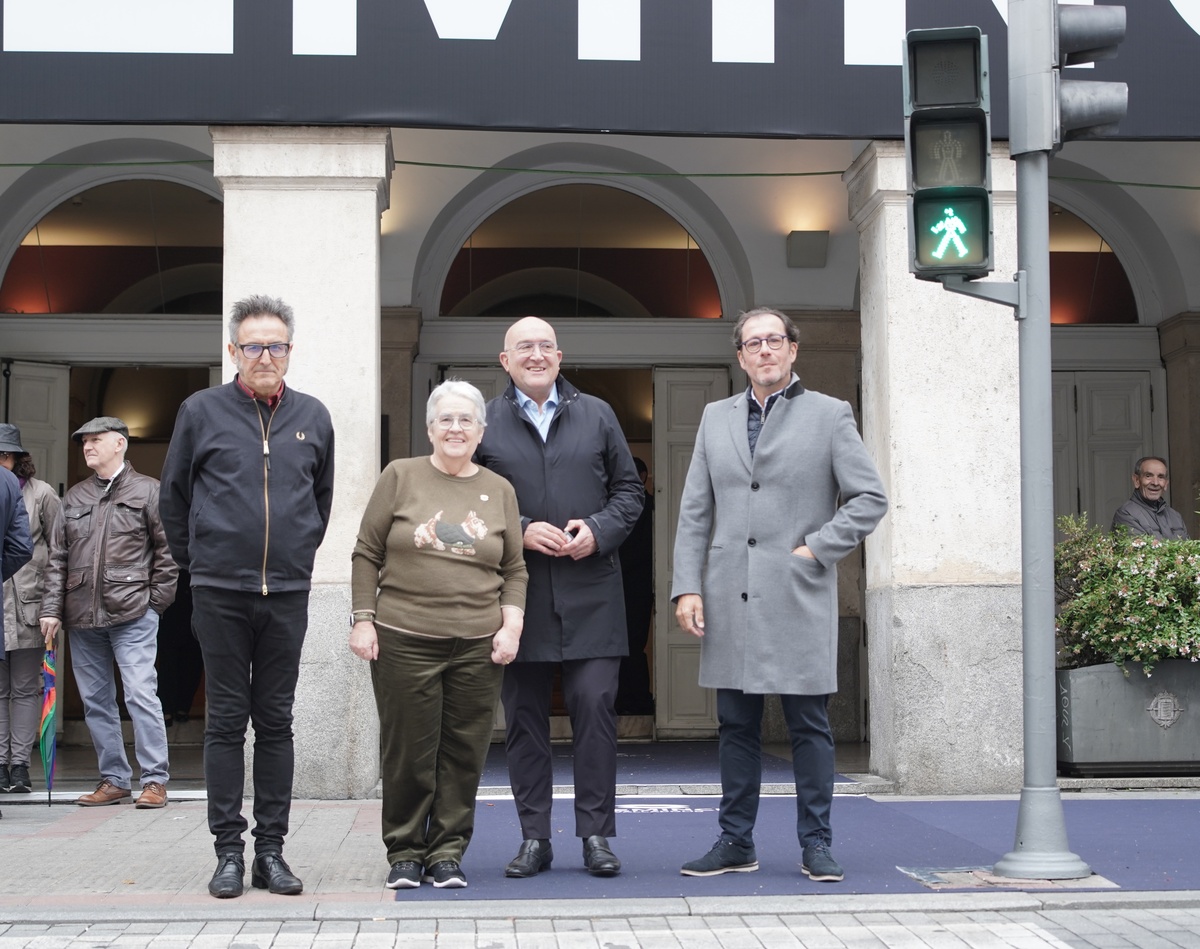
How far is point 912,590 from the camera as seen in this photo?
804 cm

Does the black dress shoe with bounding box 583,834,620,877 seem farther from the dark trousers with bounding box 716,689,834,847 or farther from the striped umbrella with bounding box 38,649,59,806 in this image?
the striped umbrella with bounding box 38,649,59,806

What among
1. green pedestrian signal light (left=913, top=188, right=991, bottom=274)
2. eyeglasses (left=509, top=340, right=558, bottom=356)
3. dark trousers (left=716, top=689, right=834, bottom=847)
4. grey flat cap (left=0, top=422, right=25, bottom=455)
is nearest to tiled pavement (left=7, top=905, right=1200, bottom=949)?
dark trousers (left=716, top=689, right=834, bottom=847)

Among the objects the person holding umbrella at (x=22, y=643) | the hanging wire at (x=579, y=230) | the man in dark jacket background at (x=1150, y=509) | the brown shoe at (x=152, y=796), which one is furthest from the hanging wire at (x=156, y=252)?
the man in dark jacket background at (x=1150, y=509)

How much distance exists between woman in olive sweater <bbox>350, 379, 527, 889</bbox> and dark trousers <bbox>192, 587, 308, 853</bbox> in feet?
0.88

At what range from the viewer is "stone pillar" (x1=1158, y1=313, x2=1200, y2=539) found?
1176cm

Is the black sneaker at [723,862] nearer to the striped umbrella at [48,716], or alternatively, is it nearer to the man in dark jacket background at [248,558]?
the man in dark jacket background at [248,558]

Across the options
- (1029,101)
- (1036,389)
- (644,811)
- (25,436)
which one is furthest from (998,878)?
(25,436)

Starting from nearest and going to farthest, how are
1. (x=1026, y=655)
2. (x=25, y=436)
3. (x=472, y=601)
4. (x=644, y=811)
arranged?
(x=472, y=601) < (x=1026, y=655) < (x=644, y=811) < (x=25, y=436)

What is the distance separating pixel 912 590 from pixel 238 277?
387 cm

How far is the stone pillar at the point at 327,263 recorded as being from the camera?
7887mm

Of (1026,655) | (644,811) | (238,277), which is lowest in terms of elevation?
(644,811)

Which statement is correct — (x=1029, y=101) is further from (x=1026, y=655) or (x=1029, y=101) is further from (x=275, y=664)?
(x=275, y=664)

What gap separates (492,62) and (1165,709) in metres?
5.01

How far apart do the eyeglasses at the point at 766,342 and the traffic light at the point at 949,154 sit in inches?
22.6
